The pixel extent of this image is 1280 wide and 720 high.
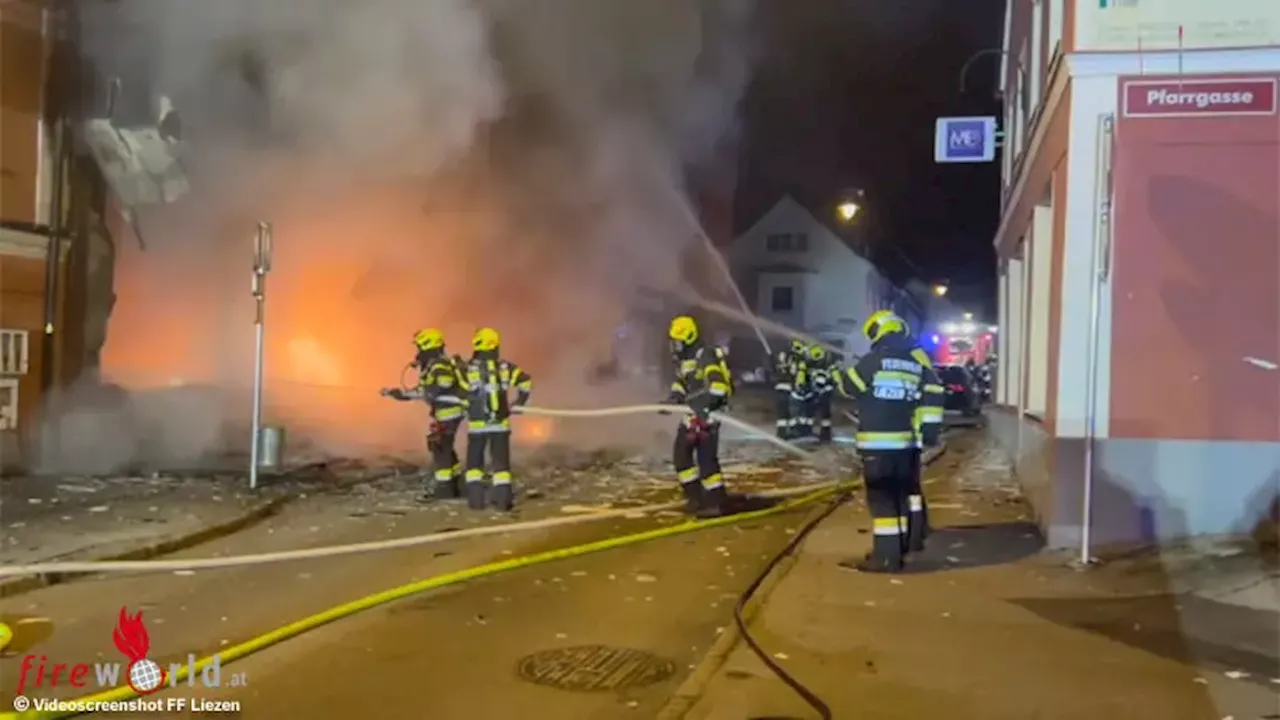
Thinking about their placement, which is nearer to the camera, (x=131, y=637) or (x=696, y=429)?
(x=131, y=637)

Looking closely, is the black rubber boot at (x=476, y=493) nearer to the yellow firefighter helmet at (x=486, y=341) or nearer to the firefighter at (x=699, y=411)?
the yellow firefighter helmet at (x=486, y=341)

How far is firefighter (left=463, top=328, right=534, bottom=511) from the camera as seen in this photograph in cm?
995

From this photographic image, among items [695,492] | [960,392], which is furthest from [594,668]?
[960,392]

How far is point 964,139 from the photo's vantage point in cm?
1512

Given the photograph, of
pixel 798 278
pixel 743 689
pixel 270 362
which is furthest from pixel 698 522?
pixel 798 278

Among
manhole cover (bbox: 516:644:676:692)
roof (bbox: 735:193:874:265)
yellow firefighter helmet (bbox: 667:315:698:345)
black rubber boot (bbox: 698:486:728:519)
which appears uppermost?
roof (bbox: 735:193:874:265)

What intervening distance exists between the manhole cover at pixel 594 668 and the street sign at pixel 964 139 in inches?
430

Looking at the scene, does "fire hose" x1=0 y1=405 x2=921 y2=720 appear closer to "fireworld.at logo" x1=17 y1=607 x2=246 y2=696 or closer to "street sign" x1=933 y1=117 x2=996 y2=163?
"fireworld.at logo" x1=17 y1=607 x2=246 y2=696

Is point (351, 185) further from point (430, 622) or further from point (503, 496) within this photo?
point (430, 622)

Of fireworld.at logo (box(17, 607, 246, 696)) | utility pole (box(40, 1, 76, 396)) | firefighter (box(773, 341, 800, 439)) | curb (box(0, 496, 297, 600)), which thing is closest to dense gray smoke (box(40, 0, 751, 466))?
utility pole (box(40, 1, 76, 396))

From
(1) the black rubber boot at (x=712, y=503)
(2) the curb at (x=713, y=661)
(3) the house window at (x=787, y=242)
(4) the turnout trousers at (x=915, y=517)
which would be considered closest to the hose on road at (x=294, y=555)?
(1) the black rubber boot at (x=712, y=503)

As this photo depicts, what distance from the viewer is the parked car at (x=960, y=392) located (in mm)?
25828

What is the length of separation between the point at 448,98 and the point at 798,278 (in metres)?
35.7

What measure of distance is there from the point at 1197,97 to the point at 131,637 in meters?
7.28
